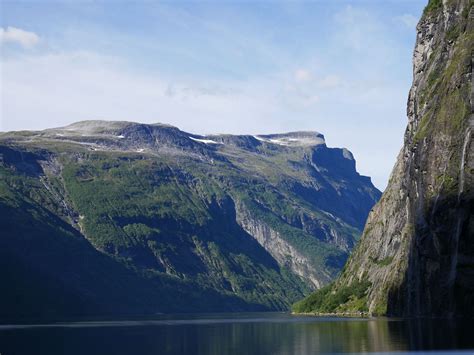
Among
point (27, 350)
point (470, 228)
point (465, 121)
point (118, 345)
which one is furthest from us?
point (465, 121)

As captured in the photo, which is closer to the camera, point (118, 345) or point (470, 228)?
point (118, 345)

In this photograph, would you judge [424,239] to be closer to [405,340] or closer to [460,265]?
[460,265]

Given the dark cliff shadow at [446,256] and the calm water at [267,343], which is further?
the dark cliff shadow at [446,256]

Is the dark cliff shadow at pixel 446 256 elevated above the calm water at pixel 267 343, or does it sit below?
above

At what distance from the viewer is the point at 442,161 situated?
193875 millimetres

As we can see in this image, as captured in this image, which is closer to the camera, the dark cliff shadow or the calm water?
the calm water

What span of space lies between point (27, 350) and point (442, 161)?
115413 millimetres

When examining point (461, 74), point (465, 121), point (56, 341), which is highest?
point (461, 74)

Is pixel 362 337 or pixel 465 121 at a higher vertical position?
pixel 465 121

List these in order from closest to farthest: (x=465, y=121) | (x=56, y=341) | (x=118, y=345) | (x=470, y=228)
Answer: (x=118, y=345) < (x=56, y=341) < (x=470, y=228) < (x=465, y=121)

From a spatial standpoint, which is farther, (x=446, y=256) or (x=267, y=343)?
(x=446, y=256)

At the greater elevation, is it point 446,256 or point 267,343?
point 446,256

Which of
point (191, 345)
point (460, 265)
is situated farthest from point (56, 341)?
point (460, 265)

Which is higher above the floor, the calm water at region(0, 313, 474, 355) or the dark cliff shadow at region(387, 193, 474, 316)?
the dark cliff shadow at region(387, 193, 474, 316)
